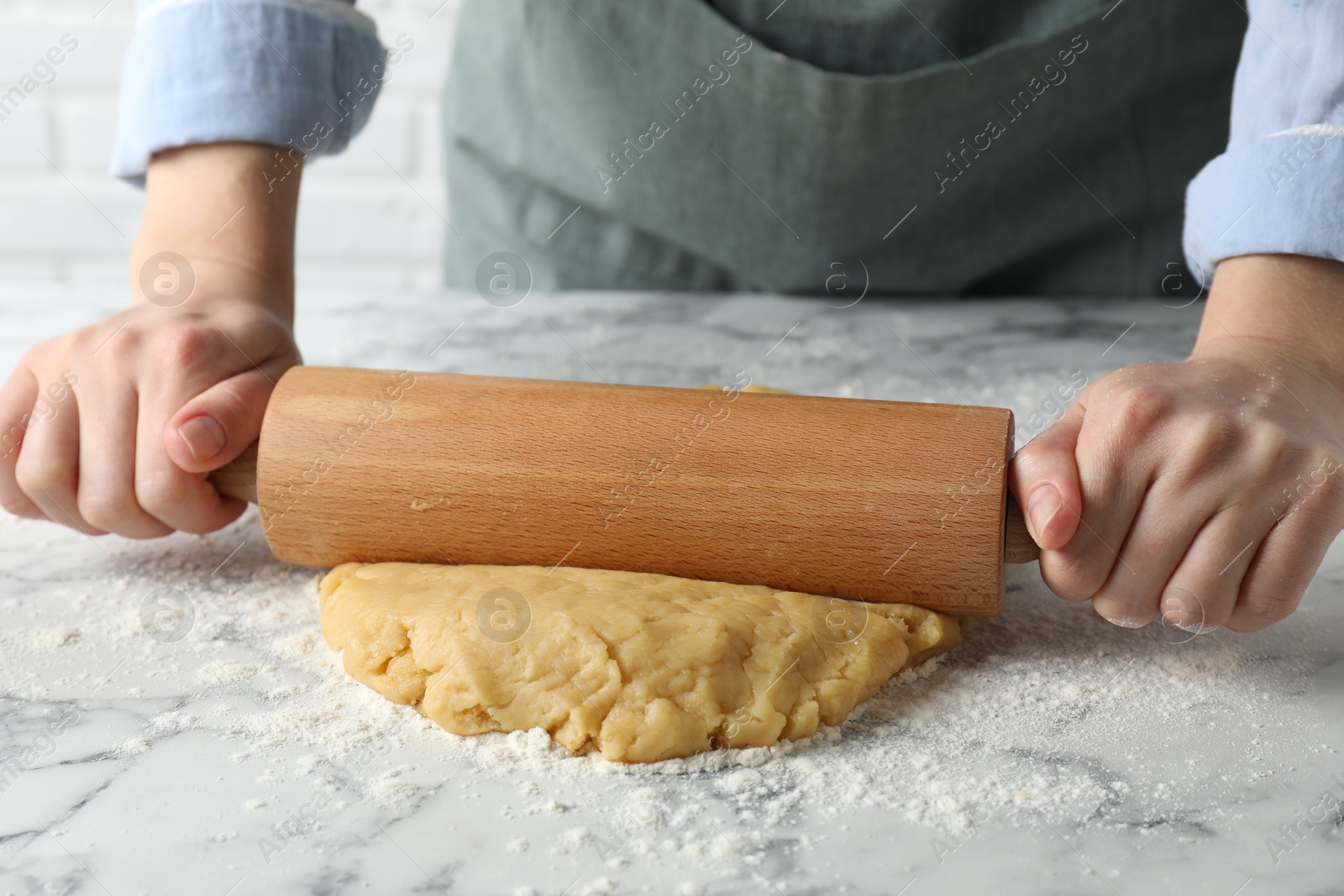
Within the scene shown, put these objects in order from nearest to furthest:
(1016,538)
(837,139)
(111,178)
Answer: (1016,538)
(837,139)
(111,178)

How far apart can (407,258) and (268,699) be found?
221 centimetres

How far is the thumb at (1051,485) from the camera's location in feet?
3.06

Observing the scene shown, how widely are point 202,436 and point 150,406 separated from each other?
0.09m

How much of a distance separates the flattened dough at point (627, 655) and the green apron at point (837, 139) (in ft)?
2.81

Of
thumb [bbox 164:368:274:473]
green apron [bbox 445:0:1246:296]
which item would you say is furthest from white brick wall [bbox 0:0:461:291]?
thumb [bbox 164:368:274:473]

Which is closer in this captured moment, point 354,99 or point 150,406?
point 150,406

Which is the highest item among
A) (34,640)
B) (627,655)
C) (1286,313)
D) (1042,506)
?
(1286,313)

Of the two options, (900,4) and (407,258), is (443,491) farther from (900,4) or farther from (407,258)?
(407,258)

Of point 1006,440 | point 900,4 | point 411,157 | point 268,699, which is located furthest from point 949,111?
point 411,157

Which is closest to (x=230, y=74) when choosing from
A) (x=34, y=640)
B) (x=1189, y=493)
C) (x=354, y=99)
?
(x=354, y=99)

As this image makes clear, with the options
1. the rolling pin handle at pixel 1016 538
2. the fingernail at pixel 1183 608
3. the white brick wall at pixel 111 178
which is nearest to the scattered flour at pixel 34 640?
the rolling pin handle at pixel 1016 538

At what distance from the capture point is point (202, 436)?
3.62 feet

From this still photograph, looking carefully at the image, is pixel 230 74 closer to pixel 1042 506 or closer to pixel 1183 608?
pixel 1042 506

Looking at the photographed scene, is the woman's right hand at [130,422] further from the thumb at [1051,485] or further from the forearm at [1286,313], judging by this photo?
the forearm at [1286,313]
